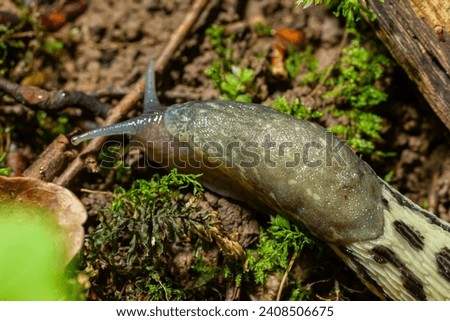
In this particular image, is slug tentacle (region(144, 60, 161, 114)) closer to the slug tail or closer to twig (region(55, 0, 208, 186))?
twig (region(55, 0, 208, 186))

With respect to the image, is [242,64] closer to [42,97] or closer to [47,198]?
[42,97]

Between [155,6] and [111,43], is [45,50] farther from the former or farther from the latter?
[155,6]

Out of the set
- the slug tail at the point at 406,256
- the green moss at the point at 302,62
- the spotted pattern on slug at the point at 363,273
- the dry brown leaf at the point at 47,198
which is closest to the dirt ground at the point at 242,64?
the green moss at the point at 302,62

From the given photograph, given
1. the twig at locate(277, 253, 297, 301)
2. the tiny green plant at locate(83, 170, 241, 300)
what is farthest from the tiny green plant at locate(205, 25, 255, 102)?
the twig at locate(277, 253, 297, 301)

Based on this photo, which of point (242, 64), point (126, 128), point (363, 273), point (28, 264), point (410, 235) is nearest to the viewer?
point (28, 264)

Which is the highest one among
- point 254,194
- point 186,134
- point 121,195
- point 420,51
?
point 420,51

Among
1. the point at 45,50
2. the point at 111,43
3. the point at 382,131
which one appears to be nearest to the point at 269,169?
the point at 382,131

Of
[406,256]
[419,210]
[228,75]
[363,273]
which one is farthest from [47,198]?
[419,210]
